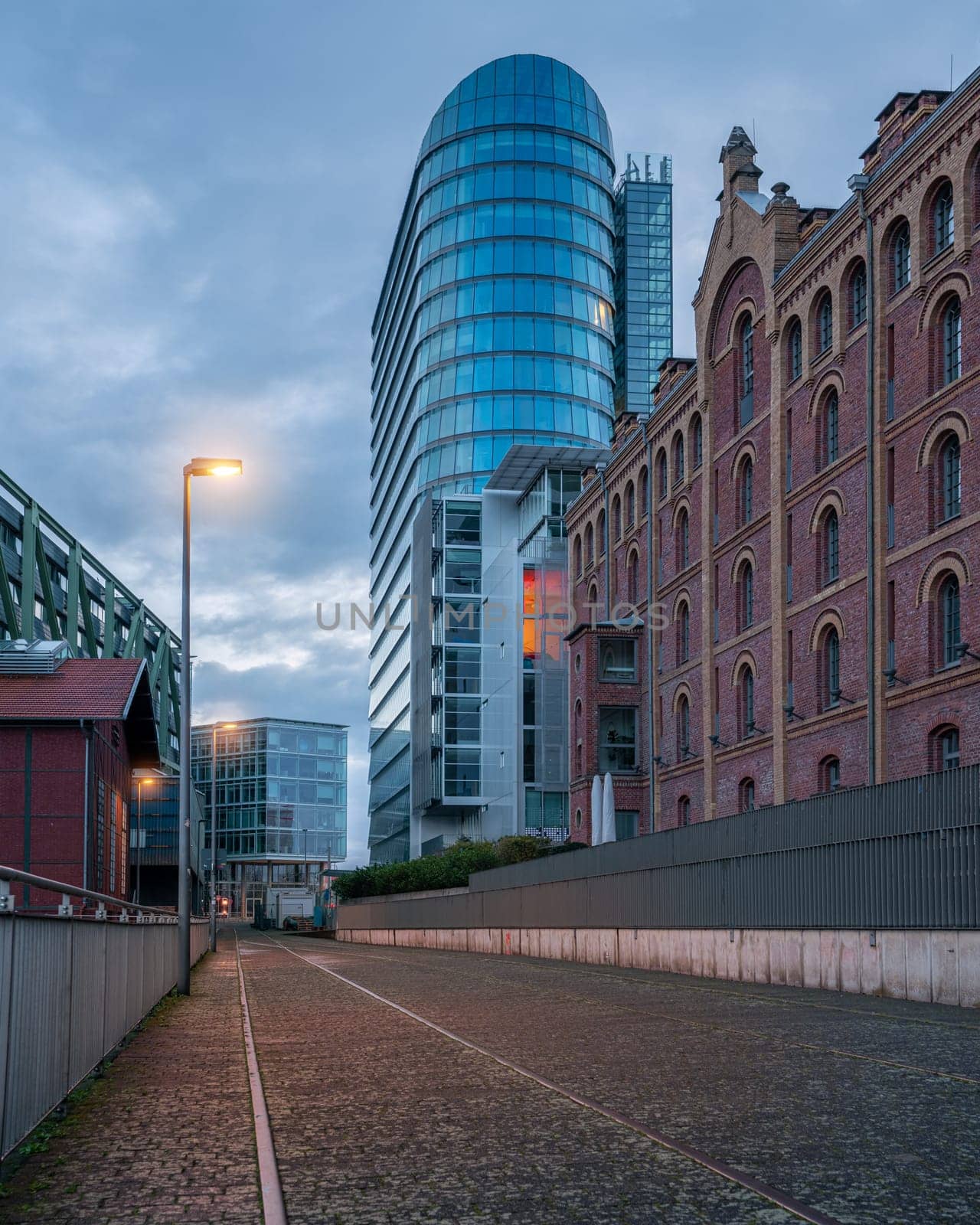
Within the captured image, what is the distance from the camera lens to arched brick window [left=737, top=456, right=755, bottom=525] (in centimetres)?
4278

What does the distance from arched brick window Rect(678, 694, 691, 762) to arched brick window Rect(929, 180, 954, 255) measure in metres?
20.3

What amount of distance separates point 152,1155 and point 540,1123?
7.19ft

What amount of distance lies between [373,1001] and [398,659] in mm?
89703

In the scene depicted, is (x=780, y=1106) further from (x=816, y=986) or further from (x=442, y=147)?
(x=442, y=147)

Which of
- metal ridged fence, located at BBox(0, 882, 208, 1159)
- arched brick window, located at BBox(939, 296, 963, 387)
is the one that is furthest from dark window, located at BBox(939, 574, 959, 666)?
metal ridged fence, located at BBox(0, 882, 208, 1159)

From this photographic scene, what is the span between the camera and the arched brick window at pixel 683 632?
160ft

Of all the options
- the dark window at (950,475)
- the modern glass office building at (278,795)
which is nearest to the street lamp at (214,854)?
the dark window at (950,475)

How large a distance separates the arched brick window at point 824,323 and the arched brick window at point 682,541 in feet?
38.9

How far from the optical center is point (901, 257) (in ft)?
107

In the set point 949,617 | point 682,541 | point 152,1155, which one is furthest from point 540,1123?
point 682,541

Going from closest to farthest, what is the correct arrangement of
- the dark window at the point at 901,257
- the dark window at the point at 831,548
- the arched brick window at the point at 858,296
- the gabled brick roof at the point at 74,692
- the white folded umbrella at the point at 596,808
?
the dark window at the point at 901,257 → the arched brick window at the point at 858,296 → the dark window at the point at 831,548 → the gabled brick roof at the point at 74,692 → the white folded umbrella at the point at 596,808

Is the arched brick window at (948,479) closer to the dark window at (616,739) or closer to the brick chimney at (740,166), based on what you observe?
the brick chimney at (740,166)

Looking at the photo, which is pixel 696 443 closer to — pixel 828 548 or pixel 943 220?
pixel 828 548

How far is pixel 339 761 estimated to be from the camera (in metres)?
170
